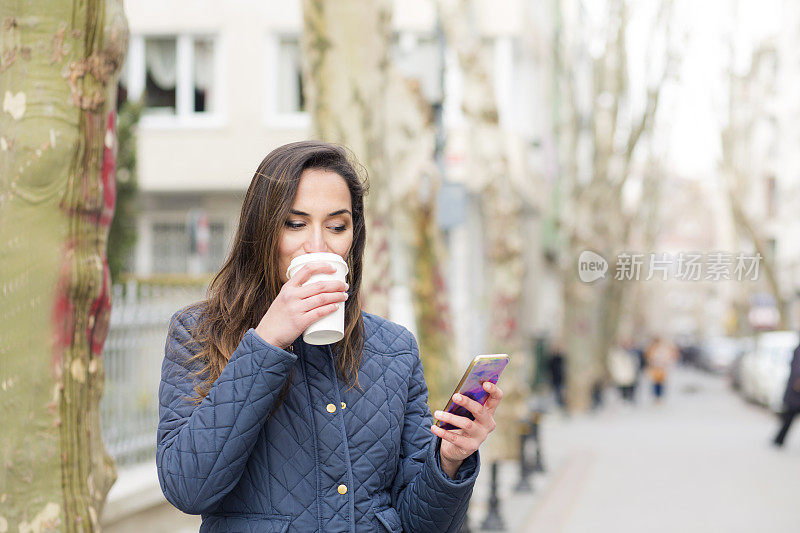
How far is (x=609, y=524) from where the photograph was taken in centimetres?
1018

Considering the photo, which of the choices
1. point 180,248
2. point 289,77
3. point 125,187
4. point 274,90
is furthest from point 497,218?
point 180,248

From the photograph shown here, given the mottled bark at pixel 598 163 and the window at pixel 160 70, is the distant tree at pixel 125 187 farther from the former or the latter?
the mottled bark at pixel 598 163

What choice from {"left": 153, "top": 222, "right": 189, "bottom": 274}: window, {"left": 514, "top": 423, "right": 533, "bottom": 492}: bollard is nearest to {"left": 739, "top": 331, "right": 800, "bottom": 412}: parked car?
{"left": 514, "top": 423, "right": 533, "bottom": 492}: bollard

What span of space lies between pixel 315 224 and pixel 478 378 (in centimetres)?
50

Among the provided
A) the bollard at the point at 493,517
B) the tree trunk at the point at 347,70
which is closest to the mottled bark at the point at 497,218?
the bollard at the point at 493,517

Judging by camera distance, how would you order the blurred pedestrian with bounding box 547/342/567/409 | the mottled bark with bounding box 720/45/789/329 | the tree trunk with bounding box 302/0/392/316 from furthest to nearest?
the mottled bark with bounding box 720/45/789/329, the blurred pedestrian with bounding box 547/342/567/409, the tree trunk with bounding box 302/0/392/316

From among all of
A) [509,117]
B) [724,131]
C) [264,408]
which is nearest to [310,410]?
[264,408]

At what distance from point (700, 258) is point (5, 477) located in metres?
3.52

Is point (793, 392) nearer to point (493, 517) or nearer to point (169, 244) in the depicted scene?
point (493, 517)

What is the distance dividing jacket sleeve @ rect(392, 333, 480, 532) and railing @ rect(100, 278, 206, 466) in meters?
5.95

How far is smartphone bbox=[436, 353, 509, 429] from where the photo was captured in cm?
234

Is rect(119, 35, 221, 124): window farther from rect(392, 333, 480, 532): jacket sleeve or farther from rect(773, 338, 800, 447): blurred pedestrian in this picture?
rect(392, 333, 480, 532): jacket sleeve

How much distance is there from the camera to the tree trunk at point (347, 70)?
7.15 m

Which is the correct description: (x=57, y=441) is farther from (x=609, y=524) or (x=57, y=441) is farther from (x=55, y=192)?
(x=609, y=524)
